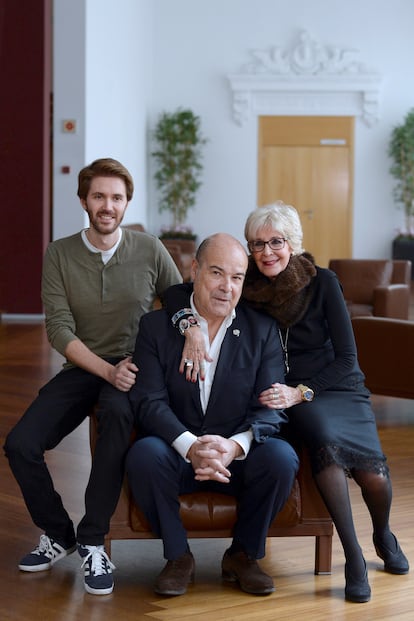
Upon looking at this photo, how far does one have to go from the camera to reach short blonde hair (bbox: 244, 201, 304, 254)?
12.6 feet

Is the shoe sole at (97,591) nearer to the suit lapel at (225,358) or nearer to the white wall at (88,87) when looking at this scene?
the suit lapel at (225,358)

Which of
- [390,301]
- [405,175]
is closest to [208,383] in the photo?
[390,301]

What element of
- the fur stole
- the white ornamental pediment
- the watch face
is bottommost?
the watch face

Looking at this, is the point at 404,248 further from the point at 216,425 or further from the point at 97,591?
the point at 97,591

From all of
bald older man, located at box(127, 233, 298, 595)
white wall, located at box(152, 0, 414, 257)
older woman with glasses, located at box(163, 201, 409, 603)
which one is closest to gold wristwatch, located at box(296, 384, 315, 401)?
older woman with glasses, located at box(163, 201, 409, 603)

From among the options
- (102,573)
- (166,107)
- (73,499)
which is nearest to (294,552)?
(102,573)

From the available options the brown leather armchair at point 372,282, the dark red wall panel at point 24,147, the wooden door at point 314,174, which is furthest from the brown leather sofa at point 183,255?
the wooden door at point 314,174

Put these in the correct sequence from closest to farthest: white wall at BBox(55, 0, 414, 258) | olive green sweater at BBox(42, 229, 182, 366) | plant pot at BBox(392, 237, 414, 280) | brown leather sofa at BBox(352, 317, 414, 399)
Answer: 1. olive green sweater at BBox(42, 229, 182, 366)
2. brown leather sofa at BBox(352, 317, 414, 399)
3. plant pot at BBox(392, 237, 414, 280)
4. white wall at BBox(55, 0, 414, 258)

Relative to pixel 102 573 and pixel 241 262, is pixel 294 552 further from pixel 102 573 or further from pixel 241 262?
pixel 241 262

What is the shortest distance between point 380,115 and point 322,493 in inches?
604

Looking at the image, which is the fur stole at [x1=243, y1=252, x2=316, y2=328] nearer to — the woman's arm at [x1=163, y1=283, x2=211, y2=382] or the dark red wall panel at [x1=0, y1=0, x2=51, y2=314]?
the woman's arm at [x1=163, y1=283, x2=211, y2=382]

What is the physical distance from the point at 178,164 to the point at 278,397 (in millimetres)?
14593

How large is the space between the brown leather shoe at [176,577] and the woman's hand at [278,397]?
1.94 ft

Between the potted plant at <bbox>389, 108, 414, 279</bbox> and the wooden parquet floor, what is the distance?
13294 millimetres
